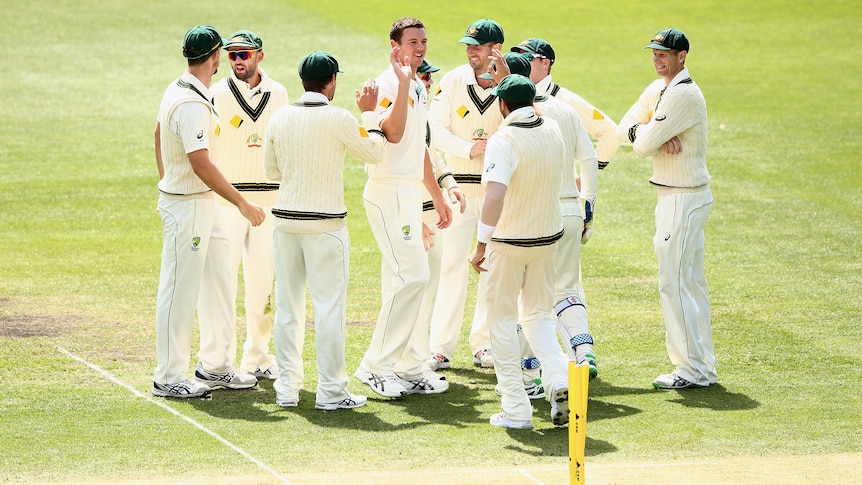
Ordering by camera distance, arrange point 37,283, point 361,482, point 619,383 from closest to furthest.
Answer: point 361,482 → point 619,383 → point 37,283

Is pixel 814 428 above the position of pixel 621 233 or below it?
below

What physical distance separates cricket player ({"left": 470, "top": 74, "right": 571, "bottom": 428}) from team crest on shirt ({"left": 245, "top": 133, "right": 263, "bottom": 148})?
83.1 inches

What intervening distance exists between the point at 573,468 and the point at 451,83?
421 cm

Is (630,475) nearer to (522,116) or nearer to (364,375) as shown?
(522,116)

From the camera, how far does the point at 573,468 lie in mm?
5562

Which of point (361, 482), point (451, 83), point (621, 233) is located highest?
point (451, 83)

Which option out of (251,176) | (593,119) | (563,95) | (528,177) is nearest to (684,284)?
(593,119)

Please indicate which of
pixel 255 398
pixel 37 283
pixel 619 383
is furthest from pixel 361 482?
pixel 37 283

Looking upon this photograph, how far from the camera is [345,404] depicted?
7.93 m

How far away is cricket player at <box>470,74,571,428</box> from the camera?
287 inches

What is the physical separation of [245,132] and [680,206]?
329cm

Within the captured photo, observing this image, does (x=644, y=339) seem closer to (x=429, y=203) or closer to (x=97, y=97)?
(x=429, y=203)

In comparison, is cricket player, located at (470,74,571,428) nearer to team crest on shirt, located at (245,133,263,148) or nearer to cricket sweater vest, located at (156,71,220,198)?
cricket sweater vest, located at (156,71,220,198)

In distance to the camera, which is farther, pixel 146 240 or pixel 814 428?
pixel 146 240
